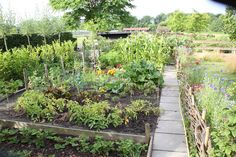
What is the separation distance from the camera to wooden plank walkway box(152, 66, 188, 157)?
11.1 feet

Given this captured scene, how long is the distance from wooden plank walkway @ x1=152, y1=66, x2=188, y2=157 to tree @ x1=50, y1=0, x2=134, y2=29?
1042cm

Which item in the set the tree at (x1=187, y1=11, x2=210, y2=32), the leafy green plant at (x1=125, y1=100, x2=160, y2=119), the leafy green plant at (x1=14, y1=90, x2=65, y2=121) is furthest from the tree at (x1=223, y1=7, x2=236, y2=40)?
the tree at (x1=187, y1=11, x2=210, y2=32)

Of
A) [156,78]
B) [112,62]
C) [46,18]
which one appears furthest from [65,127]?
[46,18]

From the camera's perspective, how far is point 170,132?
3971 mm

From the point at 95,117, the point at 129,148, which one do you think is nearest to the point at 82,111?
the point at 95,117

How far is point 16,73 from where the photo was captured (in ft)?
24.3

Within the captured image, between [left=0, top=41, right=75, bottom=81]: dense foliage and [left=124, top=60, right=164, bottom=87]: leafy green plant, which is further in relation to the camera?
[left=0, top=41, right=75, bottom=81]: dense foliage

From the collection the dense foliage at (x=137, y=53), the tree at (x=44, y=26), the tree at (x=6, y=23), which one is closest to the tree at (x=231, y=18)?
the dense foliage at (x=137, y=53)

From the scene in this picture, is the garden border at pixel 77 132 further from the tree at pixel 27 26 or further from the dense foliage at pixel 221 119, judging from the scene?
the tree at pixel 27 26

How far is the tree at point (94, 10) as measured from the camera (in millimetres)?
15000

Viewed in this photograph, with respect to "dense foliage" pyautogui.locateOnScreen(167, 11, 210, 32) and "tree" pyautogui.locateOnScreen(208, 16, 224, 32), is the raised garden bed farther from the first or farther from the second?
"dense foliage" pyautogui.locateOnScreen(167, 11, 210, 32)

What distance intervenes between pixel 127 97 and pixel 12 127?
2.62m

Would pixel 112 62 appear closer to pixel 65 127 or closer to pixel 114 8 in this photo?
pixel 65 127

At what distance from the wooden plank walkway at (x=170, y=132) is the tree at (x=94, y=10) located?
1042cm
